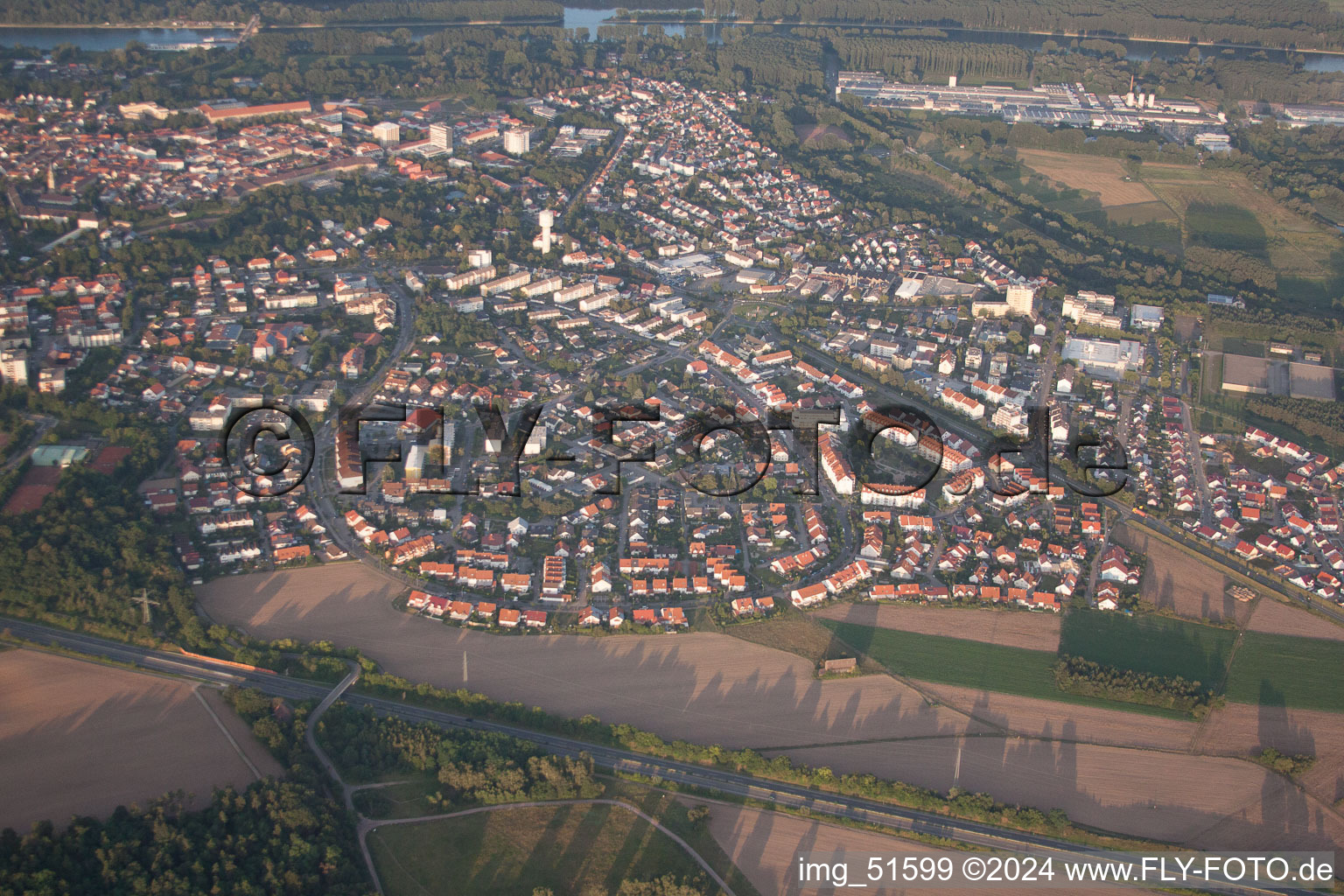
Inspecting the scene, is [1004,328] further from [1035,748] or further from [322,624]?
[322,624]

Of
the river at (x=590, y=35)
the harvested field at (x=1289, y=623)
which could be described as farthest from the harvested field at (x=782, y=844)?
the river at (x=590, y=35)

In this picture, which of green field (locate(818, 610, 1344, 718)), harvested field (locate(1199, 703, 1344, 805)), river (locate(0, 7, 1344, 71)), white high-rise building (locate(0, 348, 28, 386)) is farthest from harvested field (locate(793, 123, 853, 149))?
harvested field (locate(1199, 703, 1344, 805))

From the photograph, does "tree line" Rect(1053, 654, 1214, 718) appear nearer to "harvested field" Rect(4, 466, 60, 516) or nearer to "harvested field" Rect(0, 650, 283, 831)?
"harvested field" Rect(0, 650, 283, 831)

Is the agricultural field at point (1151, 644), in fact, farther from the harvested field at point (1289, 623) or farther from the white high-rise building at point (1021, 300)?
the white high-rise building at point (1021, 300)

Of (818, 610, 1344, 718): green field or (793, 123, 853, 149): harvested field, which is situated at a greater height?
(793, 123, 853, 149): harvested field

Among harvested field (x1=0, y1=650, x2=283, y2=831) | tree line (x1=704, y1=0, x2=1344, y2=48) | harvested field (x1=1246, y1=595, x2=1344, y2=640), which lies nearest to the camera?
harvested field (x1=0, y1=650, x2=283, y2=831)

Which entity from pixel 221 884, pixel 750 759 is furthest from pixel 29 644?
pixel 750 759
